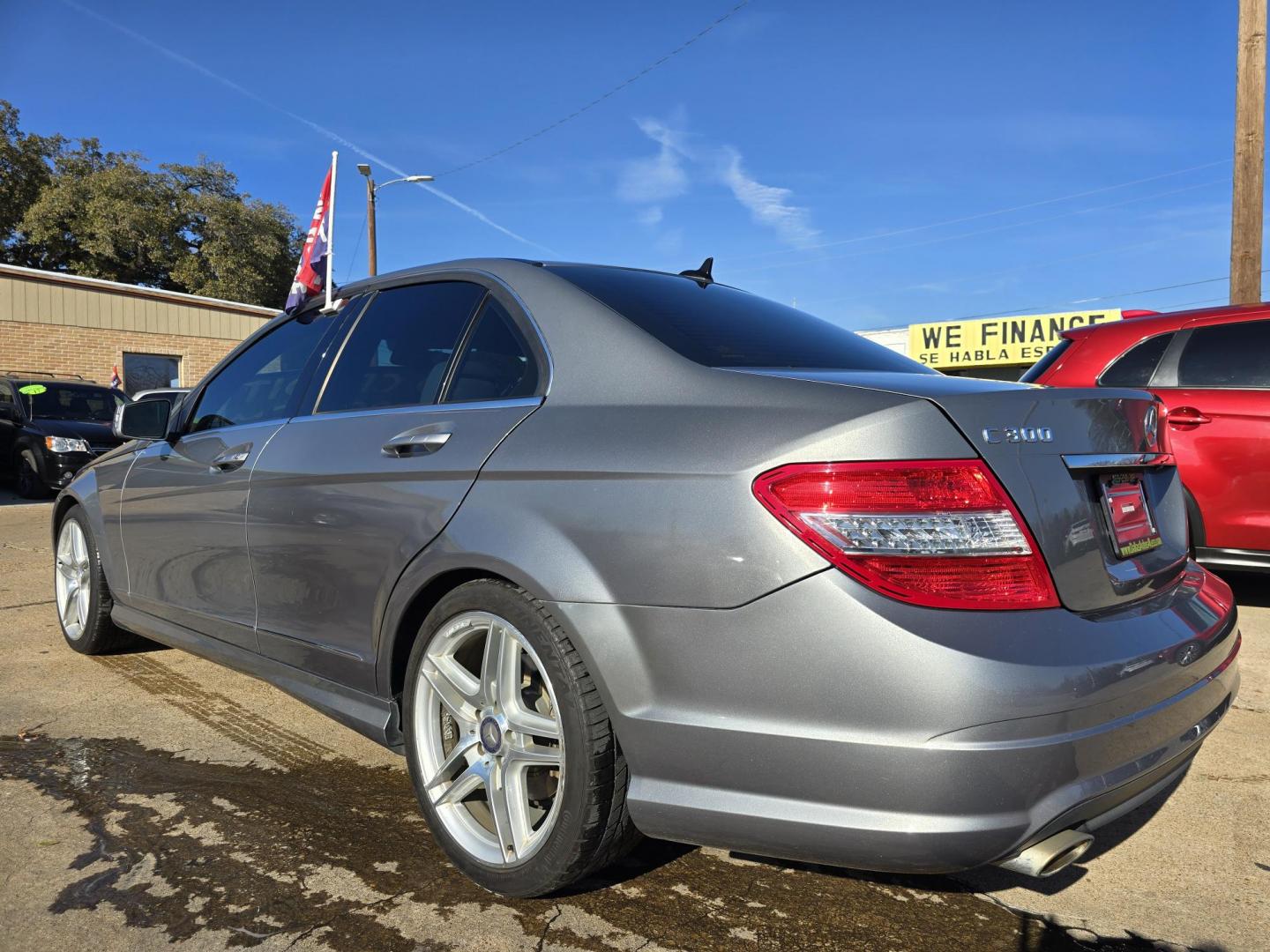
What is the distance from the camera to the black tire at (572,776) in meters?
2.00

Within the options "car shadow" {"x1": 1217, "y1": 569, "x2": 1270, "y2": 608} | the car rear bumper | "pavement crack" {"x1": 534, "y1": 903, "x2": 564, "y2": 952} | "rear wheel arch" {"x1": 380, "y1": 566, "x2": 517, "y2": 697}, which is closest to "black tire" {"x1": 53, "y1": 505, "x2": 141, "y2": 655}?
"rear wheel arch" {"x1": 380, "y1": 566, "x2": 517, "y2": 697}

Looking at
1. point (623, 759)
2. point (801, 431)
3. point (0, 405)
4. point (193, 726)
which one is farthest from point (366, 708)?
point (0, 405)

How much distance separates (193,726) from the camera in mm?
3521

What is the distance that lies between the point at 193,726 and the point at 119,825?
2.91 feet

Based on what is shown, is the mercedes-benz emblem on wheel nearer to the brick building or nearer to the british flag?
the british flag

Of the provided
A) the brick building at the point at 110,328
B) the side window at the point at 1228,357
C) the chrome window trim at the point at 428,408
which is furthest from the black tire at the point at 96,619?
the brick building at the point at 110,328

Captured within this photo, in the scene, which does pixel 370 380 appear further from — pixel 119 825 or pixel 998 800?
pixel 998 800

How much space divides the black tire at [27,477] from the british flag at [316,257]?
10154 millimetres

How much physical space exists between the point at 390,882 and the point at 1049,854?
1.51 m

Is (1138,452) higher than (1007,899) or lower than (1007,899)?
higher

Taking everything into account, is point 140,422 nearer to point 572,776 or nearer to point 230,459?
point 230,459

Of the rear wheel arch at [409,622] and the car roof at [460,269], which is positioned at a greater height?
the car roof at [460,269]

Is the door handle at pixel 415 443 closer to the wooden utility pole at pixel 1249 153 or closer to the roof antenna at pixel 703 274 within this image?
the roof antenna at pixel 703 274

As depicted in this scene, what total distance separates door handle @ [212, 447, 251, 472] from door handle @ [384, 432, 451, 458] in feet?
2.93
